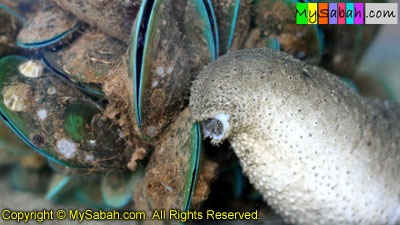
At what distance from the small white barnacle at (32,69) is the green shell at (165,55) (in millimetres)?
519

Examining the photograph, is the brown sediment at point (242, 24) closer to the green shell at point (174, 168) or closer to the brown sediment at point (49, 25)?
the green shell at point (174, 168)

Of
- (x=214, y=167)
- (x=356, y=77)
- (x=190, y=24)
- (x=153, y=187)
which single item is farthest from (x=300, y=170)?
(x=356, y=77)

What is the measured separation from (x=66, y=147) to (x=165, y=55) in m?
0.54

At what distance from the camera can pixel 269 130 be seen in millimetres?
938

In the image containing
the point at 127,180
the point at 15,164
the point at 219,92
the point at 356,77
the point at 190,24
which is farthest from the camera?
the point at 356,77

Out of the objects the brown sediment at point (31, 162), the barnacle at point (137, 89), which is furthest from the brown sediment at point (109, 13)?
the brown sediment at point (31, 162)

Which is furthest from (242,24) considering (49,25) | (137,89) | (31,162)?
(31,162)

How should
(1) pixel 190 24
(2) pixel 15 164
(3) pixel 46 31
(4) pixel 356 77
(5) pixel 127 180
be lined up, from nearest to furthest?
(1) pixel 190 24 → (3) pixel 46 31 → (5) pixel 127 180 → (2) pixel 15 164 → (4) pixel 356 77

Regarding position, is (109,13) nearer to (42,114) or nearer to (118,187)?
(42,114)

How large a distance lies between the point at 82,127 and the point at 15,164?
73 cm

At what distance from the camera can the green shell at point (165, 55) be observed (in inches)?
32.4

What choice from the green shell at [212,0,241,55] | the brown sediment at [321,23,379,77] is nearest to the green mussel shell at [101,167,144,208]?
the green shell at [212,0,241,55]

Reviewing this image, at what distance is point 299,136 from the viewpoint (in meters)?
0.94

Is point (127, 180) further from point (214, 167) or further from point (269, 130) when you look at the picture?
point (269, 130)
